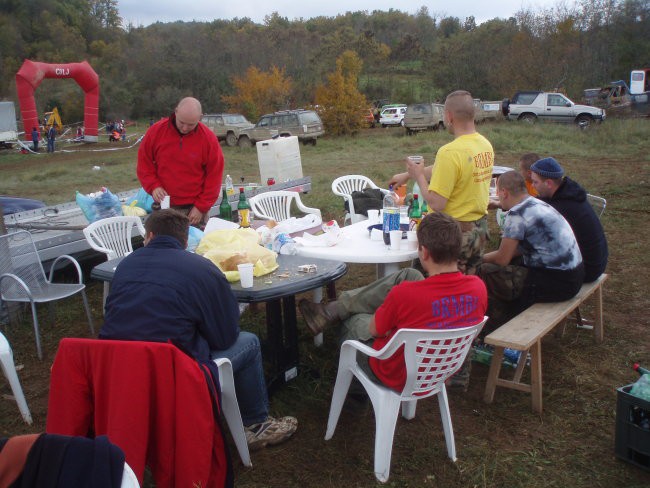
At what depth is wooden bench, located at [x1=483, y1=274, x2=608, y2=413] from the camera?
9.26ft

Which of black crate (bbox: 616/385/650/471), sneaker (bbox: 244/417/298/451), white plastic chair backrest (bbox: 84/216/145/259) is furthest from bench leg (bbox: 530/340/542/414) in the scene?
white plastic chair backrest (bbox: 84/216/145/259)

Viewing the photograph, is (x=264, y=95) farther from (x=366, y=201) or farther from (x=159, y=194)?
(x=159, y=194)

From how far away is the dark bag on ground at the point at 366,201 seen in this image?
5.37m

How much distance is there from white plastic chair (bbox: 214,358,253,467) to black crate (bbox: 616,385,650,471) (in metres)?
1.75

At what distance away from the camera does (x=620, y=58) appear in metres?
30.7

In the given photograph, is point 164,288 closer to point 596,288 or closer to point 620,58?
point 596,288

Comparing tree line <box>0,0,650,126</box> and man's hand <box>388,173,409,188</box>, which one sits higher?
tree line <box>0,0,650,126</box>

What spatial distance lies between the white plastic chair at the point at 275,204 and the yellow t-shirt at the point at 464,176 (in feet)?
6.95

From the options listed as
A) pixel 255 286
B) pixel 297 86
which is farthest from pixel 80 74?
pixel 297 86

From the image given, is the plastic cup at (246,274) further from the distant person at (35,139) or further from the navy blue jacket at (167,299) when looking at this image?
the distant person at (35,139)

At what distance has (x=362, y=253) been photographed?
3.33 m

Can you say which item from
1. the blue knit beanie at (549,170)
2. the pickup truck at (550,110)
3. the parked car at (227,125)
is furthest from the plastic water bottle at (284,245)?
the parked car at (227,125)

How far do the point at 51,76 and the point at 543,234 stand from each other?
1539cm

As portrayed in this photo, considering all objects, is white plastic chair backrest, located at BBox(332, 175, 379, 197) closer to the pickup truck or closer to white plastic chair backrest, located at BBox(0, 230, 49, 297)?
white plastic chair backrest, located at BBox(0, 230, 49, 297)
